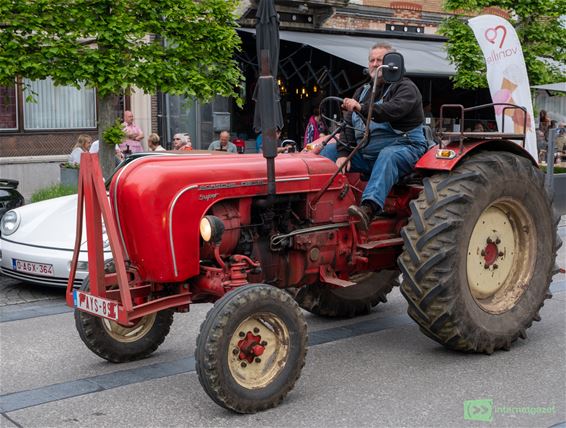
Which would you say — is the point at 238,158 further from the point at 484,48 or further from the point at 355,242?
the point at 484,48

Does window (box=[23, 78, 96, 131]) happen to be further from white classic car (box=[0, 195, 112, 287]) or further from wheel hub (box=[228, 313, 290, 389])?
wheel hub (box=[228, 313, 290, 389])

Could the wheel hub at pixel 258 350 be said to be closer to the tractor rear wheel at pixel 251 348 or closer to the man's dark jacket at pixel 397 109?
the tractor rear wheel at pixel 251 348

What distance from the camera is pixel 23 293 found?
7.93m

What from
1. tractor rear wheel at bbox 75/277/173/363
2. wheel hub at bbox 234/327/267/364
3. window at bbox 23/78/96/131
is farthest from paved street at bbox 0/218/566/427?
window at bbox 23/78/96/131

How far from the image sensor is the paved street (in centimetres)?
456

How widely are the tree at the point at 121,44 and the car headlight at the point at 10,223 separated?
1.98m

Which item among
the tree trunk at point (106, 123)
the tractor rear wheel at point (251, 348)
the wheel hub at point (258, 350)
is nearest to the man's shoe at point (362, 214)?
the tractor rear wheel at point (251, 348)

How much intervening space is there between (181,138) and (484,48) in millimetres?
4760

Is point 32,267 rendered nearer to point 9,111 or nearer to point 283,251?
point 283,251

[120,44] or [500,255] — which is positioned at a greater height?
[120,44]

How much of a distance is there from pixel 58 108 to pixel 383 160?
42.9 ft

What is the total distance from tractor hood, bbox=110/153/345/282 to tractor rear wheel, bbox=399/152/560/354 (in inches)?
50.0

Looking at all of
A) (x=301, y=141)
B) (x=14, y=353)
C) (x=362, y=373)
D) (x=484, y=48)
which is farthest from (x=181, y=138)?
(x=301, y=141)

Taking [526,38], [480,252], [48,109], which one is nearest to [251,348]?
[480,252]
